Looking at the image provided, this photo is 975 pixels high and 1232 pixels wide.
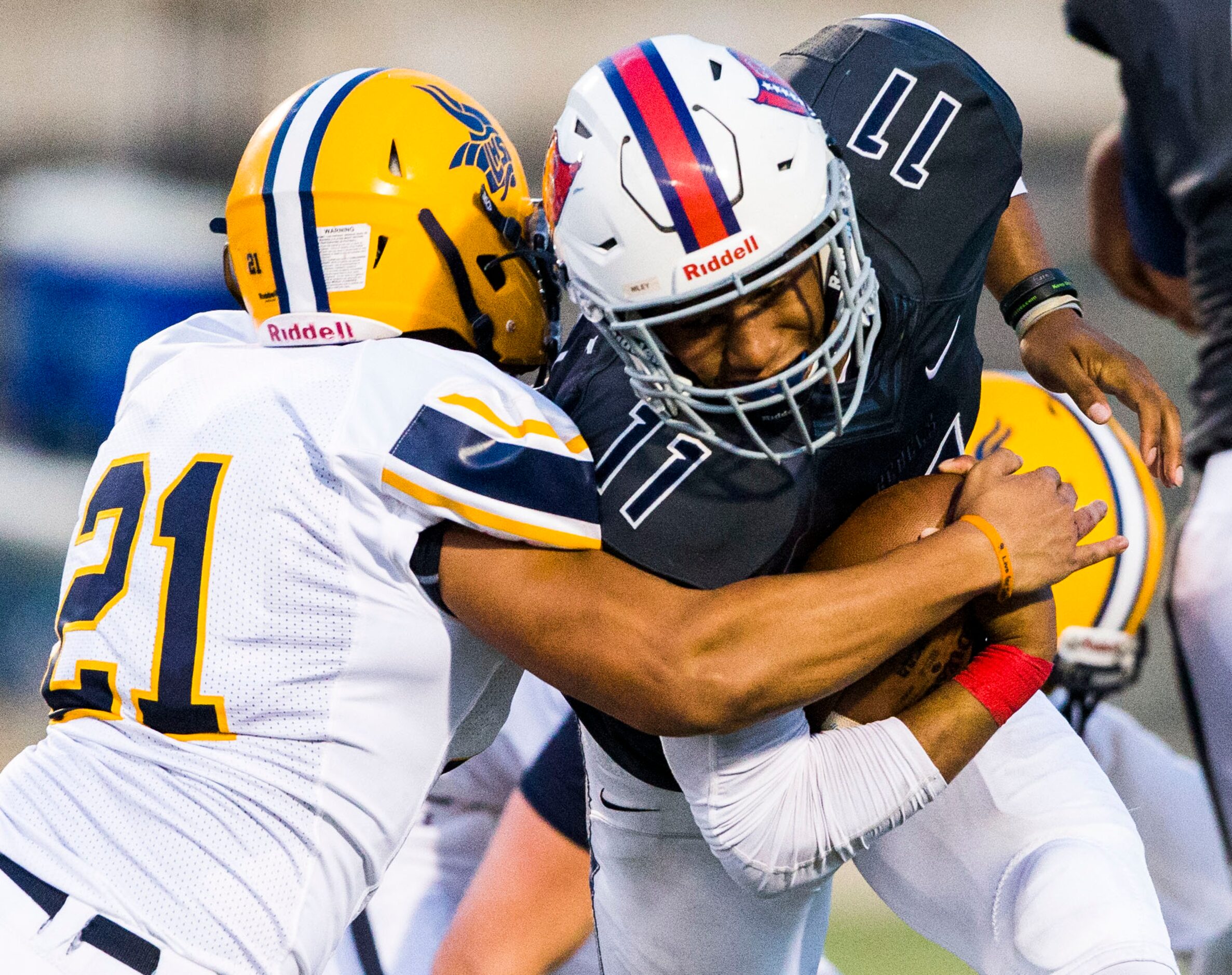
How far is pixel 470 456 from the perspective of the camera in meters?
1.59

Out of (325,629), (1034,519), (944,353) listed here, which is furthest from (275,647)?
(944,353)

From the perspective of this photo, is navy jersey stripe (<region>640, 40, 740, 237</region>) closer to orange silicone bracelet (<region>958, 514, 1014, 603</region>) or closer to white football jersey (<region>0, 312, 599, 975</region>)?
white football jersey (<region>0, 312, 599, 975</region>)

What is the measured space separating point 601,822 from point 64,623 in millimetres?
883

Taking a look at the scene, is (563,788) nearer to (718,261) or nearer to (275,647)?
(275,647)

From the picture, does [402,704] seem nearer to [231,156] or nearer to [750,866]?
[750,866]

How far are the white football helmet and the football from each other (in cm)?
13

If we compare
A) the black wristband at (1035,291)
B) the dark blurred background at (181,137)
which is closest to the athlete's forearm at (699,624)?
the black wristband at (1035,291)

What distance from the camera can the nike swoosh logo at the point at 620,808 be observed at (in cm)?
208

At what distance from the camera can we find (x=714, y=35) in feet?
18.5

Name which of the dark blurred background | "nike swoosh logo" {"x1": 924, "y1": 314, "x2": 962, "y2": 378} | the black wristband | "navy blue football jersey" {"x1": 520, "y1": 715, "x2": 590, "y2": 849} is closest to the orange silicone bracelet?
"nike swoosh logo" {"x1": 924, "y1": 314, "x2": 962, "y2": 378}

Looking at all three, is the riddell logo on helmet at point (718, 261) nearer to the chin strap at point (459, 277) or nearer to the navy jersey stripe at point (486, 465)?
the navy jersey stripe at point (486, 465)

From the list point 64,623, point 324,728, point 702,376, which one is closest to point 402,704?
point 324,728

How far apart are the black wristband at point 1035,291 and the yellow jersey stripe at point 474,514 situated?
1.05m

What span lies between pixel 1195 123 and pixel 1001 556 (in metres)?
0.53
